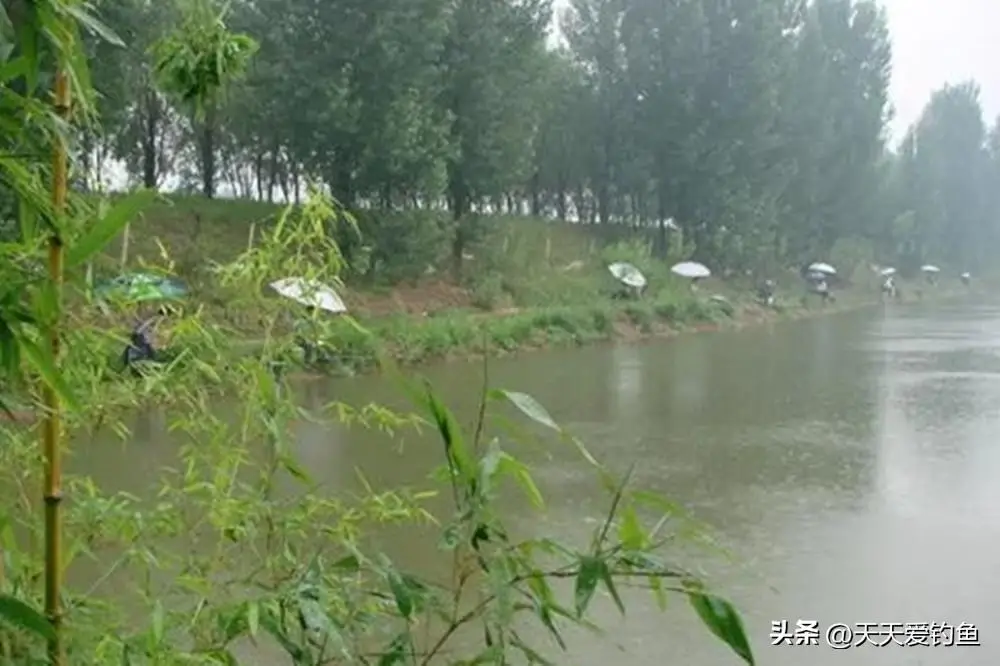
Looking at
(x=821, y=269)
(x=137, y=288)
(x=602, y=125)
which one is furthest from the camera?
(x=821, y=269)

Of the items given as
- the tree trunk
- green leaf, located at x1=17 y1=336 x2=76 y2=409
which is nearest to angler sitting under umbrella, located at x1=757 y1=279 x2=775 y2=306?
the tree trunk

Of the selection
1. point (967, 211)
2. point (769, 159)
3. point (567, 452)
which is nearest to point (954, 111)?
point (967, 211)

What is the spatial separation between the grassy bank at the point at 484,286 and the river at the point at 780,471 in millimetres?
661

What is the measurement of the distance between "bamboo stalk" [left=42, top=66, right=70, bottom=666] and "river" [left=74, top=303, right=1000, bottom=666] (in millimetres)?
698

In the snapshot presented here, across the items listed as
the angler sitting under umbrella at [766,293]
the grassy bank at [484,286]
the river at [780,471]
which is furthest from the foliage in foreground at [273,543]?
the angler sitting under umbrella at [766,293]

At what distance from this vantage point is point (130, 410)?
1.39 metres

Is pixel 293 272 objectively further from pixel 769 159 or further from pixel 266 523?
pixel 769 159

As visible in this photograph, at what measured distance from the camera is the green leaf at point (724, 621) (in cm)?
94

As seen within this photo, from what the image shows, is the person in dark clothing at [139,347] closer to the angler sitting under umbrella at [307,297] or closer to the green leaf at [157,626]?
the angler sitting under umbrella at [307,297]

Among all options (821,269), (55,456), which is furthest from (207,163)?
(55,456)

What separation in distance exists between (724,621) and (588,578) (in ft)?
0.44

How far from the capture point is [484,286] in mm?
17297

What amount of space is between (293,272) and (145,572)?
433 mm

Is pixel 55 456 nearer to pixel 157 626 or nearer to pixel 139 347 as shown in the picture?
pixel 157 626
